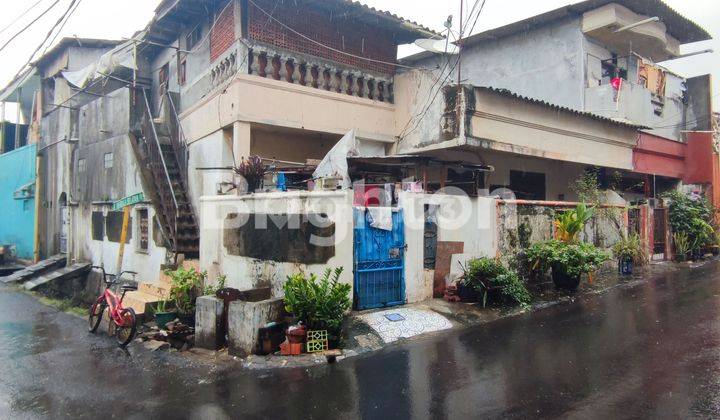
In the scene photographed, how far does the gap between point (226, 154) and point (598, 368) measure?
804cm

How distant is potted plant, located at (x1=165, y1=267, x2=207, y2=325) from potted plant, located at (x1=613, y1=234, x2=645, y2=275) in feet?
34.0

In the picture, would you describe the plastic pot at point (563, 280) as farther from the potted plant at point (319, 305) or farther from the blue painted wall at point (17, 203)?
the blue painted wall at point (17, 203)

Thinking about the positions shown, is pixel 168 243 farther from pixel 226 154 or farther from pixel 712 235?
pixel 712 235

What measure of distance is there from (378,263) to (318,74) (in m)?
5.20

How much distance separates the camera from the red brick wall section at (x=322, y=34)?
9.78m

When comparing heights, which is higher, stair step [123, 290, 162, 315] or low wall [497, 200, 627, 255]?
low wall [497, 200, 627, 255]

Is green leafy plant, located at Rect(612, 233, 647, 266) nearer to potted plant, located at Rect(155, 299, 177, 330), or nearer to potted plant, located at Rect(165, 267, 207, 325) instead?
potted plant, located at Rect(165, 267, 207, 325)

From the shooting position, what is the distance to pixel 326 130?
10.4 metres

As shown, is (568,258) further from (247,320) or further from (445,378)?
(247,320)

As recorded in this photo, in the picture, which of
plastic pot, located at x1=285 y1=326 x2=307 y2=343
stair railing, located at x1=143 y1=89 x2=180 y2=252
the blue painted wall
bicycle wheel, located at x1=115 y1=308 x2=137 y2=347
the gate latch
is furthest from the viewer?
the blue painted wall

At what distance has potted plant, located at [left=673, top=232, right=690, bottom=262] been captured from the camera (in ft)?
46.2

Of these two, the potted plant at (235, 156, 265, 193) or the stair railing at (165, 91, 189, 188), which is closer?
the potted plant at (235, 156, 265, 193)

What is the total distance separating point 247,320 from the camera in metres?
6.21

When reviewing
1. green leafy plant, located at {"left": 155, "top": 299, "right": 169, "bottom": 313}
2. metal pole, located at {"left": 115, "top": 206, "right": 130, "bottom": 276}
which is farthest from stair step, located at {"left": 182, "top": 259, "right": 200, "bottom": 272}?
metal pole, located at {"left": 115, "top": 206, "right": 130, "bottom": 276}
